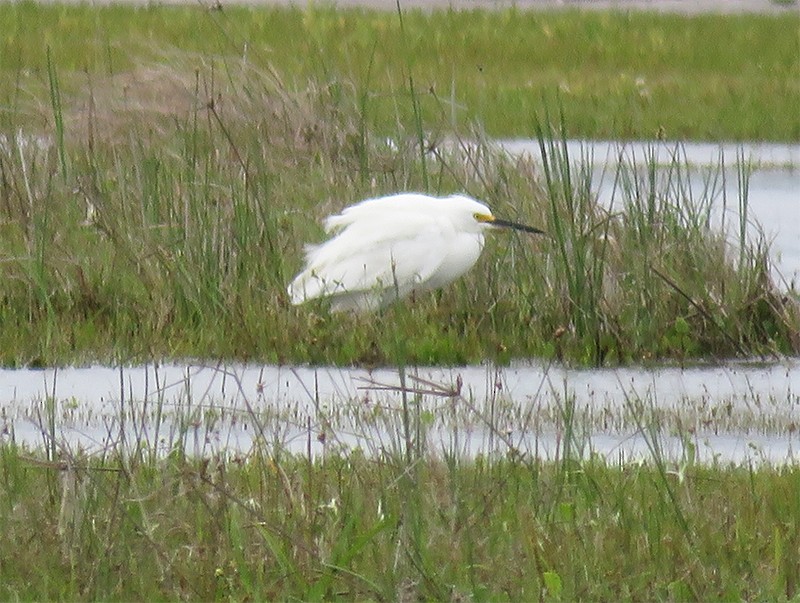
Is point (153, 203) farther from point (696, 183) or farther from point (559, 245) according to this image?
point (696, 183)

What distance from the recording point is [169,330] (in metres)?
6.74

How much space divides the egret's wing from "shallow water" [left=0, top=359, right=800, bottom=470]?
1.05ft

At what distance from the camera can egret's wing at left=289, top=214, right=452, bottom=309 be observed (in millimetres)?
6641

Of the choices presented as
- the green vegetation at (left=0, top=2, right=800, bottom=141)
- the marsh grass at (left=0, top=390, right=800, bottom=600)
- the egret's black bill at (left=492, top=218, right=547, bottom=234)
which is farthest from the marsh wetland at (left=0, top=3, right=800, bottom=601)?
the green vegetation at (left=0, top=2, right=800, bottom=141)

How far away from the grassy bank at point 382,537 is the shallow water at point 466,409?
0.38m

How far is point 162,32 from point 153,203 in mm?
9389

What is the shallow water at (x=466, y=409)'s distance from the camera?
5.10m

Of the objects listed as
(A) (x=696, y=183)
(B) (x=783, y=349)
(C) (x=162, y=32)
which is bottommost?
(B) (x=783, y=349)

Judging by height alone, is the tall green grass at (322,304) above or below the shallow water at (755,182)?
below

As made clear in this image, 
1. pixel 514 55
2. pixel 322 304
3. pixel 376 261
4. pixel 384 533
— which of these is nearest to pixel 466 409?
pixel 376 261

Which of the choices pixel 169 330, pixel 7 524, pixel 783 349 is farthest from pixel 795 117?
pixel 7 524

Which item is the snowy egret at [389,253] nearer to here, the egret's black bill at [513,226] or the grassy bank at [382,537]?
the egret's black bill at [513,226]

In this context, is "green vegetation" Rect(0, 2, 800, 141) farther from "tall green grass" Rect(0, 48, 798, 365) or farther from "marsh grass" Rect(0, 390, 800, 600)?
"marsh grass" Rect(0, 390, 800, 600)

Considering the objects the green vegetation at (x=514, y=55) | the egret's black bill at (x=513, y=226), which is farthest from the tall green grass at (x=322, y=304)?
the green vegetation at (x=514, y=55)
